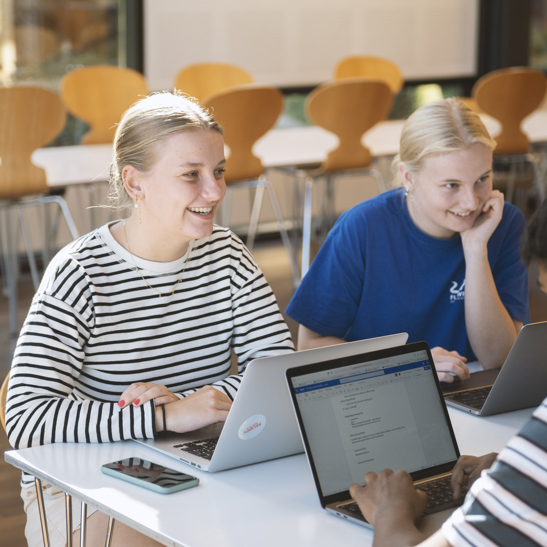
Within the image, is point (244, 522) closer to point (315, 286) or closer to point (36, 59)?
point (315, 286)

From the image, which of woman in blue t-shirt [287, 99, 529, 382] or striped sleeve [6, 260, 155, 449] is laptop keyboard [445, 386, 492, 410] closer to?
woman in blue t-shirt [287, 99, 529, 382]

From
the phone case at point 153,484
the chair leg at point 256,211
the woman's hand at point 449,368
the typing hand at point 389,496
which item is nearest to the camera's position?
the typing hand at point 389,496

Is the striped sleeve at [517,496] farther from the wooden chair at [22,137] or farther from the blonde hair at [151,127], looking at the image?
the wooden chair at [22,137]

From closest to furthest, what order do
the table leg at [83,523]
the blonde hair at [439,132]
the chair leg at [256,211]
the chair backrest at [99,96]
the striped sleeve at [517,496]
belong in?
the striped sleeve at [517,496] → the table leg at [83,523] → the blonde hair at [439,132] → the chair backrest at [99,96] → the chair leg at [256,211]

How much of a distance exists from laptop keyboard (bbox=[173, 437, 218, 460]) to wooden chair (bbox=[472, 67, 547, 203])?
14.2 feet

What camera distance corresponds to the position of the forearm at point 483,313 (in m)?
1.98

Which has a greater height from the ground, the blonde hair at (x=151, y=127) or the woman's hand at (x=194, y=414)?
the blonde hair at (x=151, y=127)

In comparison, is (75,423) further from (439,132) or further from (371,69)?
(371,69)

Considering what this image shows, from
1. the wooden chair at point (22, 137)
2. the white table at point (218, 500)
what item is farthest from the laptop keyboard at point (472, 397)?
the wooden chair at point (22, 137)

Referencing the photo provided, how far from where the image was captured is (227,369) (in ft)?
5.97

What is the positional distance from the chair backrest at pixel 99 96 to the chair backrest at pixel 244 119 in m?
0.80

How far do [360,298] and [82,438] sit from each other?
2.74 feet

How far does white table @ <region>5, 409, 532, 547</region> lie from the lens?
1.12 meters

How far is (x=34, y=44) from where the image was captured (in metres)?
5.29
